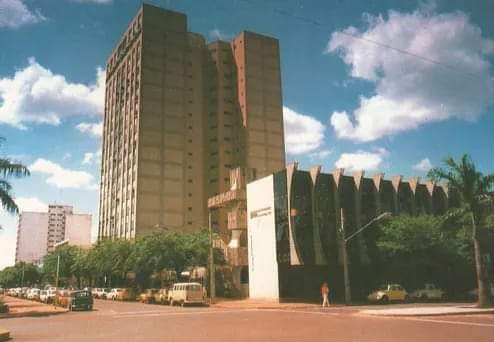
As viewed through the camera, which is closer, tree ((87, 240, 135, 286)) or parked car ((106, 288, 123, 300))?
parked car ((106, 288, 123, 300))

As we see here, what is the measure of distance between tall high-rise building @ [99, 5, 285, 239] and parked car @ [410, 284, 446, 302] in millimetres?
53520

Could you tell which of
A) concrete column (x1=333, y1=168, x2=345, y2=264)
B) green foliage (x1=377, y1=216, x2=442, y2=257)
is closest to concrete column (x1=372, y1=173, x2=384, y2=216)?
green foliage (x1=377, y1=216, x2=442, y2=257)

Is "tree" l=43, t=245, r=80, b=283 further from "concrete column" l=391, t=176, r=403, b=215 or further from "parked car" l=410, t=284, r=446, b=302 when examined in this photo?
"parked car" l=410, t=284, r=446, b=302

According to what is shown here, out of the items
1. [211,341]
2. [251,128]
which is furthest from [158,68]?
[211,341]

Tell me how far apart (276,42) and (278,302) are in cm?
8334

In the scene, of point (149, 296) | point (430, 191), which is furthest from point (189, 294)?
point (430, 191)

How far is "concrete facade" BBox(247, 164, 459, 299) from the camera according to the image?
43.2 meters

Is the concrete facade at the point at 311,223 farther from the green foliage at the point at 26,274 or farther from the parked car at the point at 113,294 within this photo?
the green foliage at the point at 26,274

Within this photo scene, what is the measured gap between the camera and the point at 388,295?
4100 centimetres

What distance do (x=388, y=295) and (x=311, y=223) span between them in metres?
9.00

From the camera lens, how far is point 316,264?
43.2 metres

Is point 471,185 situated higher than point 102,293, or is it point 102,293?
point 471,185

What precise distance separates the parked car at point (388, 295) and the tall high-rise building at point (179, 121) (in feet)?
178

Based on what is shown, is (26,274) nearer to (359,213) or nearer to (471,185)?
(359,213)
